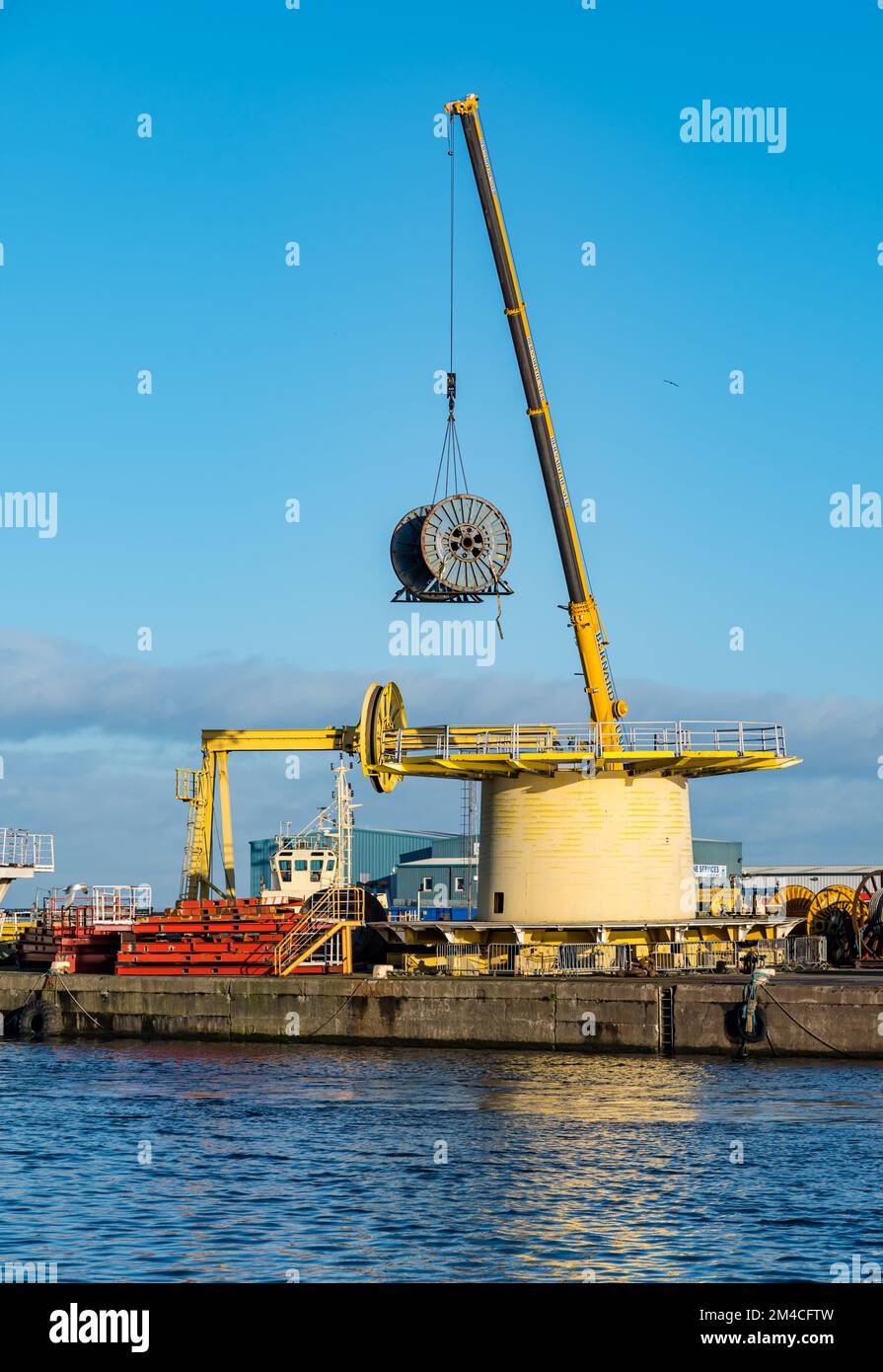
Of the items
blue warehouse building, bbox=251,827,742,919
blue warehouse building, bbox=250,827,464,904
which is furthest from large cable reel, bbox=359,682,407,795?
blue warehouse building, bbox=250,827,464,904

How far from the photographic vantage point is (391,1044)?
50719 mm

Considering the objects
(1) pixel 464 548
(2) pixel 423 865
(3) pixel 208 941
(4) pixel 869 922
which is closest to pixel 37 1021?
(3) pixel 208 941

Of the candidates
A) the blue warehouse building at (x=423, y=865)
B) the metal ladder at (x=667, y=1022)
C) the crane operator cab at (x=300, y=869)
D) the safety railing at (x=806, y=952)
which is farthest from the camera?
the blue warehouse building at (x=423, y=865)

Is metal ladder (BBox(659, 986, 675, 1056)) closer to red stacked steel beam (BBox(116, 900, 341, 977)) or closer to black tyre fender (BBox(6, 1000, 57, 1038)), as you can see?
red stacked steel beam (BBox(116, 900, 341, 977))

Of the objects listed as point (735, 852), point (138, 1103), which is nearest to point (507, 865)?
point (138, 1103)

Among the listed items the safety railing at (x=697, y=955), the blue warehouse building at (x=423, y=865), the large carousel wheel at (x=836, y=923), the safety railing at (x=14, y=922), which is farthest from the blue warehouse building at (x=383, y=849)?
the safety railing at (x=697, y=955)

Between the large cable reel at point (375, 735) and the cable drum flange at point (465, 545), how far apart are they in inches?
225

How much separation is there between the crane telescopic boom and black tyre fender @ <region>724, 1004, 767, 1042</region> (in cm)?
1229

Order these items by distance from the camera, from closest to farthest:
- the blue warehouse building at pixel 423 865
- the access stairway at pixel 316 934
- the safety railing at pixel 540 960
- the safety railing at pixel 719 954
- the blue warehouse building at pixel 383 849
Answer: the safety railing at pixel 540 960, the safety railing at pixel 719 954, the access stairway at pixel 316 934, the blue warehouse building at pixel 423 865, the blue warehouse building at pixel 383 849

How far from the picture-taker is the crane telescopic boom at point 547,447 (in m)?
56.2

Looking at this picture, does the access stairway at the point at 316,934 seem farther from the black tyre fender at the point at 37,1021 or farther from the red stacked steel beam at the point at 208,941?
the black tyre fender at the point at 37,1021

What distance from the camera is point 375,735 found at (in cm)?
5962

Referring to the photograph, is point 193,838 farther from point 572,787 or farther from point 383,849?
point 383,849
